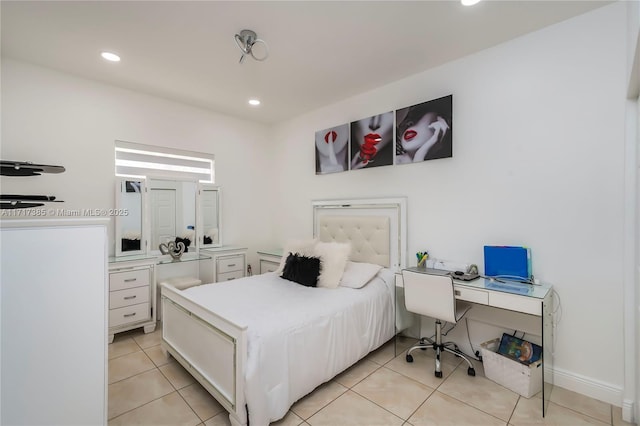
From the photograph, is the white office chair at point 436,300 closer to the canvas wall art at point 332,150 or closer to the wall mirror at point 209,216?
the canvas wall art at point 332,150

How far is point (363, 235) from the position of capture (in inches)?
131

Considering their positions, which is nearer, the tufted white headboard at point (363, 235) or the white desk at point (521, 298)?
the white desk at point (521, 298)

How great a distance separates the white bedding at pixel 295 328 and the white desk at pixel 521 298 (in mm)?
779

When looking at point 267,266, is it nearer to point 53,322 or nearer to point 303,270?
point 303,270

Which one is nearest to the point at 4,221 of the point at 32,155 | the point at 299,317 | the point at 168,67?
the point at 299,317

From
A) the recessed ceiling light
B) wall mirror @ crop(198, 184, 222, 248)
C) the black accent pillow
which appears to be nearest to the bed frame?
the black accent pillow

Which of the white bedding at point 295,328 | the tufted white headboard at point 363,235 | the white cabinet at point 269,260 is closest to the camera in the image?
the white bedding at point 295,328

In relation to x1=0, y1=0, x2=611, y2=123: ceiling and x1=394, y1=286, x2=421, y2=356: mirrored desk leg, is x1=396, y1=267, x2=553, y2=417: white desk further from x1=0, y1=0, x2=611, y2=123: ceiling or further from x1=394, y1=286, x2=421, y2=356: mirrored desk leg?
x1=0, y1=0, x2=611, y2=123: ceiling

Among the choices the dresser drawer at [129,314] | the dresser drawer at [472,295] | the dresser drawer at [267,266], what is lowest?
the dresser drawer at [129,314]

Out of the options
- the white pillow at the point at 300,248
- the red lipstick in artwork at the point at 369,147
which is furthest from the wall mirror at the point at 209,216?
the red lipstick in artwork at the point at 369,147

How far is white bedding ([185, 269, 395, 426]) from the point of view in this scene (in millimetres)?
1720

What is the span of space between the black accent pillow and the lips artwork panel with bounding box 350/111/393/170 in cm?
133

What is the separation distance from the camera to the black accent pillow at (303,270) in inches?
109

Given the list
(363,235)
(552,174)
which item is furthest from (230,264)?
(552,174)
